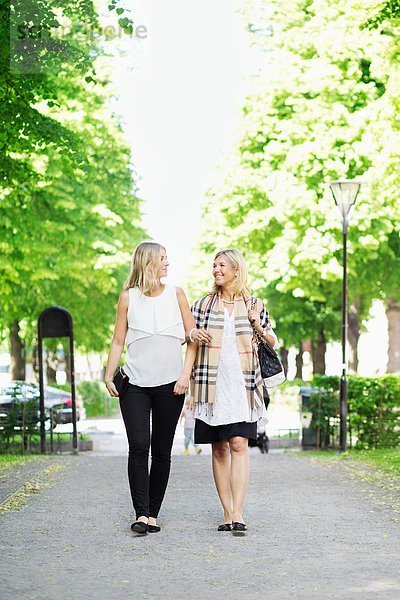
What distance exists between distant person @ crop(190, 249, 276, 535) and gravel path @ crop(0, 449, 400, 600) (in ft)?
1.63

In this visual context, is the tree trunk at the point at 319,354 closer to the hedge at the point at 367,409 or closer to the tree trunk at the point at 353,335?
the tree trunk at the point at 353,335

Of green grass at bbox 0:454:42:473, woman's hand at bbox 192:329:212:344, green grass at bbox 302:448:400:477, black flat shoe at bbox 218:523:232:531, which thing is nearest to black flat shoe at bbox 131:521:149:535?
black flat shoe at bbox 218:523:232:531

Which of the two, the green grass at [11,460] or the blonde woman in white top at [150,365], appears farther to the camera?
the green grass at [11,460]

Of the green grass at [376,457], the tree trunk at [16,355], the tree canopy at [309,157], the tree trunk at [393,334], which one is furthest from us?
the tree trunk at [16,355]

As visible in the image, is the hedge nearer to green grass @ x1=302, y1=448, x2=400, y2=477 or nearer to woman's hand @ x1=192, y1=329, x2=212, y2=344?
green grass @ x1=302, y1=448, x2=400, y2=477

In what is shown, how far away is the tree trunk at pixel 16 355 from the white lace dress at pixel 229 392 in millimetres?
29692

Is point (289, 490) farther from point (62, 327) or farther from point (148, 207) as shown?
point (148, 207)

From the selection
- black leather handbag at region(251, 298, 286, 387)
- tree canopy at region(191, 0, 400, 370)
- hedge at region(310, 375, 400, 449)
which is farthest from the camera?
tree canopy at region(191, 0, 400, 370)

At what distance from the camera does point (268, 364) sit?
873 centimetres

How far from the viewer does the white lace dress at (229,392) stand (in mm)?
8539

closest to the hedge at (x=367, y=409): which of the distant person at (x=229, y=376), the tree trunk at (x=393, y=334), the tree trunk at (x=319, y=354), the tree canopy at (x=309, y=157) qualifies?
the tree canopy at (x=309, y=157)

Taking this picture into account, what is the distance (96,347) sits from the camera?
38219 millimetres

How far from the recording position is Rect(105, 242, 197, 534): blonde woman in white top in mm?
8445

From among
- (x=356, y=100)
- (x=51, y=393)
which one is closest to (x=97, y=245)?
(x=51, y=393)
